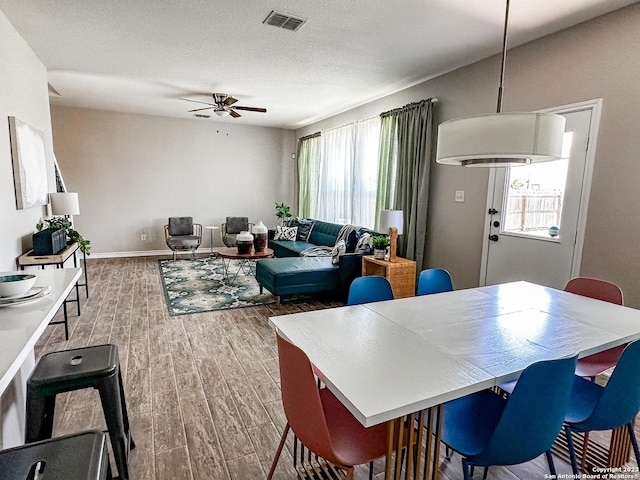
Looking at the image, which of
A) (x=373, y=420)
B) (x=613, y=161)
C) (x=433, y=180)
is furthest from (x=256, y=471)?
(x=433, y=180)

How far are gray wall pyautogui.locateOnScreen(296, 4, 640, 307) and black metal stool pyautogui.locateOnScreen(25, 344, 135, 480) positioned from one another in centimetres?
336

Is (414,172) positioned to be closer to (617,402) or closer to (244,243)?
(244,243)

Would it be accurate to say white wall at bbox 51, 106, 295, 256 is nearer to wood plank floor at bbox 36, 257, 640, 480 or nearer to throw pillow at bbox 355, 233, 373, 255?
wood plank floor at bbox 36, 257, 640, 480

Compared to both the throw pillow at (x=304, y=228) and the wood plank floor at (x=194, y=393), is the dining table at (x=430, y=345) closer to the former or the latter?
the wood plank floor at (x=194, y=393)

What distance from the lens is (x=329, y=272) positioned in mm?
4312

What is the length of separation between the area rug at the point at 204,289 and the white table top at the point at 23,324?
96.4 inches

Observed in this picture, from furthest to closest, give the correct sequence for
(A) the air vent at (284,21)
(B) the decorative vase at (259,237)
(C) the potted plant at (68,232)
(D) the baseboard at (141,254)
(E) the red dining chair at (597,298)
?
(D) the baseboard at (141,254), (B) the decorative vase at (259,237), (C) the potted plant at (68,232), (A) the air vent at (284,21), (E) the red dining chair at (597,298)

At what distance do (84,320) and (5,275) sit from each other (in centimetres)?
243

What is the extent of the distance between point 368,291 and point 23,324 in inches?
64.8

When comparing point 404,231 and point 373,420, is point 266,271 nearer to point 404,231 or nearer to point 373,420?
point 404,231

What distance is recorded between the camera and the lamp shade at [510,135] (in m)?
1.36

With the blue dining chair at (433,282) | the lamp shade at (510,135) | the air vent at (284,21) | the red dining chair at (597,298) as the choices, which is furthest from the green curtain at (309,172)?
the lamp shade at (510,135)

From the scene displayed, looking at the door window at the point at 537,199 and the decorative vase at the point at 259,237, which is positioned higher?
the door window at the point at 537,199

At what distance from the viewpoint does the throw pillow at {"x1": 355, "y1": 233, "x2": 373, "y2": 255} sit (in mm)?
4496
